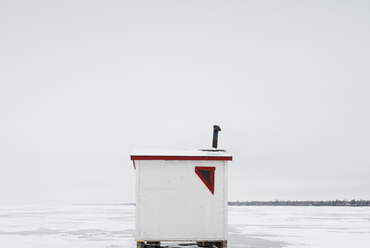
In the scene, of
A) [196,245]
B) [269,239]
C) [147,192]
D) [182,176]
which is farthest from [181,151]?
[269,239]

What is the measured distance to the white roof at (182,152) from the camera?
1165cm

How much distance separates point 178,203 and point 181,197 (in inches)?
7.9

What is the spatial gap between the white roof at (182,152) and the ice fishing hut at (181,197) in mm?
31

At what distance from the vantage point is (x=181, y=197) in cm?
1148

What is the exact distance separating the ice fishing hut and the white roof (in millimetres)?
31

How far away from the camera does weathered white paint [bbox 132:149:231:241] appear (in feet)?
37.3

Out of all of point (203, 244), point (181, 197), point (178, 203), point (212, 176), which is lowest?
point (203, 244)

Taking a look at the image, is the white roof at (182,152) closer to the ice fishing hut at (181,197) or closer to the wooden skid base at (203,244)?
the ice fishing hut at (181,197)

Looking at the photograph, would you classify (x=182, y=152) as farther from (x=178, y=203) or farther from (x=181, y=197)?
(x=178, y=203)

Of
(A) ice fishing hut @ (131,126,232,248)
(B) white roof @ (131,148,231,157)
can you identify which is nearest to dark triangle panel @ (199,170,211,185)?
(A) ice fishing hut @ (131,126,232,248)

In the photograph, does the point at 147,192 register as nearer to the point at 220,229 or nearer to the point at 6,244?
the point at 220,229

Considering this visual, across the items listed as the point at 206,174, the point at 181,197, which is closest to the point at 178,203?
the point at 181,197

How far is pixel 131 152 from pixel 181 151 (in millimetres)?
1576

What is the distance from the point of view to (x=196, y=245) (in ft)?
44.5
